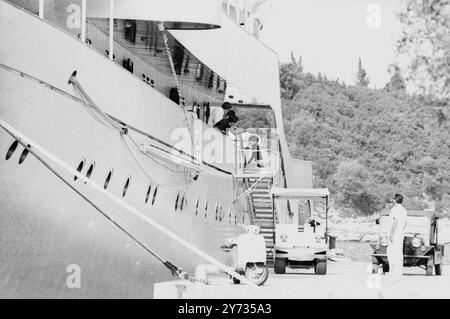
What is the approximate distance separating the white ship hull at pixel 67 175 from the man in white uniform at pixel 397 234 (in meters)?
3.58

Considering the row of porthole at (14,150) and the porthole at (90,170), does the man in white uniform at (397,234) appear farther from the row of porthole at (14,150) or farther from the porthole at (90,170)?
the row of porthole at (14,150)

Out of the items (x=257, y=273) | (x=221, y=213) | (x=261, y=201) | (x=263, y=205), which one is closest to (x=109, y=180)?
(x=257, y=273)

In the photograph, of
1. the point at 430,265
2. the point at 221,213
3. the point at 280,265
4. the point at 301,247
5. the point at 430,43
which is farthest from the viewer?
the point at 221,213

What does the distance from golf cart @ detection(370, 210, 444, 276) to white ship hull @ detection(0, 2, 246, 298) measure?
14.8ft

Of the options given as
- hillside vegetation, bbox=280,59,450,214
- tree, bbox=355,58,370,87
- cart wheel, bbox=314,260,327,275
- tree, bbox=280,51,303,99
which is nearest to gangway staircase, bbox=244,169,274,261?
cart wheel, bbox=314,260,327,275

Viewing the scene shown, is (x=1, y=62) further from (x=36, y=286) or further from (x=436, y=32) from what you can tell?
(x=436, y=32)

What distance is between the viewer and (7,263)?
12727mm

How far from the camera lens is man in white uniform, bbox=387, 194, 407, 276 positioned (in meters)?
17.7

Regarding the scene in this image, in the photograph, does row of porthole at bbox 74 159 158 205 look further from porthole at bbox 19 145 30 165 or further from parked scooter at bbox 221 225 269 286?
parked scooter at bbox 221 225 269 286

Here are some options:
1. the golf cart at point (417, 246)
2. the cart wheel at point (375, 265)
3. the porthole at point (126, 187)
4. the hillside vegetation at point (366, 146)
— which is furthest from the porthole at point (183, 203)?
the hillside vegetation at point (366, 146)

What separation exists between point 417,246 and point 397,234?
3.08 m

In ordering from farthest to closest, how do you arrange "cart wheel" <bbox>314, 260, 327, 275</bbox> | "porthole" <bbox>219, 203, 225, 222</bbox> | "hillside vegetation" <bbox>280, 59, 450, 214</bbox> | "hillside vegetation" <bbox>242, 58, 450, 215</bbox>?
1. "hillside vegetation" <bbox>280, 59, 450, 214</bbox>
2. "hillside vegetation" <bbox>242, 58, 450, 215</bbox>
3. "porthole" <bbox>219, 203, 225, 222</bbox>
4. "cart wheel" <bbox>314, 260, 327, 275</bbox>

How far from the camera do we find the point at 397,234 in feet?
58.9

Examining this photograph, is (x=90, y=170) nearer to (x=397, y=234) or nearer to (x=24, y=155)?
(x=24, y=155)
